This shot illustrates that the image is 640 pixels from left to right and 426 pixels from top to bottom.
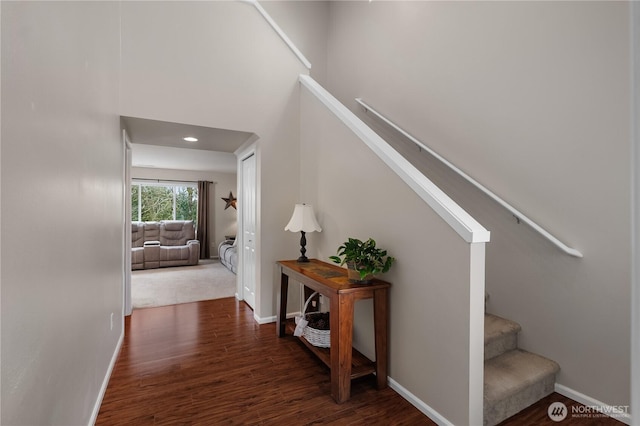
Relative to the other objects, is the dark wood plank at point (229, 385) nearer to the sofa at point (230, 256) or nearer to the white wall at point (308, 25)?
the sofa at point (230, 256)

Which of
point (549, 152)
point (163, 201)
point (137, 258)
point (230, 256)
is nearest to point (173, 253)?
point (137, 258)

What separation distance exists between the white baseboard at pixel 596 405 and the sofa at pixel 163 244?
6933 millimetres

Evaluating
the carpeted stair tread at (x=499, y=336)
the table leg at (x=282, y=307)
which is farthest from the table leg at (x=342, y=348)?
the table leg at (x=282, y=307)

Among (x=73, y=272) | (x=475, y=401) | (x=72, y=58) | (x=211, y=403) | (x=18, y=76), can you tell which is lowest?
(x=211, y=403)

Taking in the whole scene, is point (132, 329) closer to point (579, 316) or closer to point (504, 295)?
point (504, 295)

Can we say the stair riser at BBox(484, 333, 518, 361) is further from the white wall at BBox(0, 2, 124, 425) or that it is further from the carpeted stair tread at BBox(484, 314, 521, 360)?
the white wall at BBox(0, 2, 124, 425)

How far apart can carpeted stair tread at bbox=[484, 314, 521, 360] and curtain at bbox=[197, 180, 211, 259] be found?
293 inches

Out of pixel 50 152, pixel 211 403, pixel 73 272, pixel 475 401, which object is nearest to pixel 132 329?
pixel 211 403

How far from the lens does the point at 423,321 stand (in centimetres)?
197

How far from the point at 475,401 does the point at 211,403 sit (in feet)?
5.33

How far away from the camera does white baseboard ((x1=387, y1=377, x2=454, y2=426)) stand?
1853 mm

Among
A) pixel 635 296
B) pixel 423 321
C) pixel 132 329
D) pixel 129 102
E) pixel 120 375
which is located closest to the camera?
pixel 635 296

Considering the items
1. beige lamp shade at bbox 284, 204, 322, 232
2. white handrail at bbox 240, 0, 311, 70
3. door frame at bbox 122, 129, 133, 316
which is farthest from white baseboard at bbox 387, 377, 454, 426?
white handrail at bbox 240, 0, 311, 70

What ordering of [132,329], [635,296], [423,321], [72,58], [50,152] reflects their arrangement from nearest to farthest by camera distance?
[635,296]
[50,152]
[72,58]
[423,321]
[132,329]
